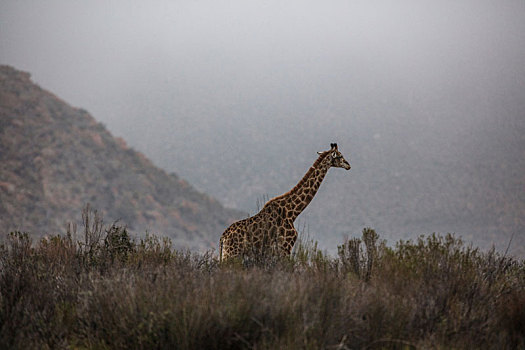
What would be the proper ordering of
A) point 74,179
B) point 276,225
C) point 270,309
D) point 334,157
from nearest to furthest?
point 270,309, point 276,225, point 334,157, point 74,179

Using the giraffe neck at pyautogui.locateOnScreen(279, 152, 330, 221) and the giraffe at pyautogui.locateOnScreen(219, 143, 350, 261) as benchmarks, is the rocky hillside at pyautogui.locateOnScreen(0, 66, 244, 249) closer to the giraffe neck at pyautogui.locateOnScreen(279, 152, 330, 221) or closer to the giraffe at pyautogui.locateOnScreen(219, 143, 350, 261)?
the giraffe at pyautogui.locateOnScreen(219, 143, 350, 261)

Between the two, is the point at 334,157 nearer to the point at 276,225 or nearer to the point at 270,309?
the point at 276,225

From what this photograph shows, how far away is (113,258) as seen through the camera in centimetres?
925

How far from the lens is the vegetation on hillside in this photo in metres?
5.45

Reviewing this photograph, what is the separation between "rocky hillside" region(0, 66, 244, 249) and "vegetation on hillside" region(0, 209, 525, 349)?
3955 cm

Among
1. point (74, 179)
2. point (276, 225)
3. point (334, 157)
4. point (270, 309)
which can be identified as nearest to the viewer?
point (270, 309)

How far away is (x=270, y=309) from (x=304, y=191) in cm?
319

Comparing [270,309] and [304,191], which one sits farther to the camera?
[304,191]

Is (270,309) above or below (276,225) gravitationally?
below

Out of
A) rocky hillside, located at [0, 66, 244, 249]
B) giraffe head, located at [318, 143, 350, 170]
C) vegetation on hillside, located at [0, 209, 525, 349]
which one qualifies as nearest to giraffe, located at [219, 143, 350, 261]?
giraffe head, located at [318, 143, 350, 170]

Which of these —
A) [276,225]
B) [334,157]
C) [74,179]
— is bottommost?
[276,225]

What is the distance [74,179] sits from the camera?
52531 millimetres

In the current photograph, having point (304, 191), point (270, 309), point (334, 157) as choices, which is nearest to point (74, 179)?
point (304, 191)

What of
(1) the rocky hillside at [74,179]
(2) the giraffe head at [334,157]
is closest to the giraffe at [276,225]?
(2) the giraffe head at [334,157]
